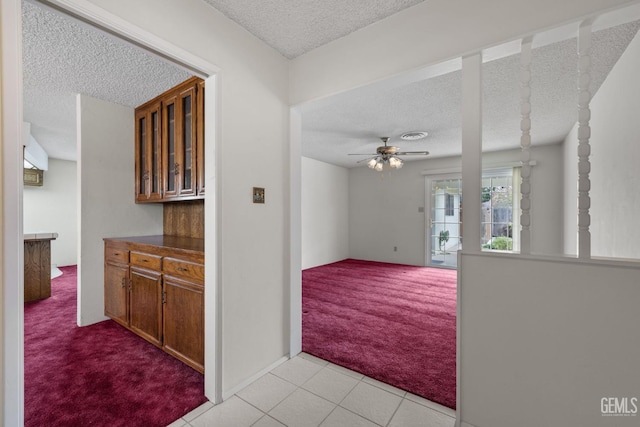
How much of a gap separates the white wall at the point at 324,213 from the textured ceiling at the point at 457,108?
94 centimetres

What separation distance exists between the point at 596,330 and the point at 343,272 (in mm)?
4317

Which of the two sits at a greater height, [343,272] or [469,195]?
[469,195]

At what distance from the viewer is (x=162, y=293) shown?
2.16m

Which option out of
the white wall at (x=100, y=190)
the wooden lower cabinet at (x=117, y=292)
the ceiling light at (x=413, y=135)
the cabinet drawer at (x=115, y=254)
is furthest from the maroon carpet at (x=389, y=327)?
the ceiling light at (x=413, y=135)

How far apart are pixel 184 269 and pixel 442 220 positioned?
17.5 feet

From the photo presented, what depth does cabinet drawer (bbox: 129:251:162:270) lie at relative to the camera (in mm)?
2199

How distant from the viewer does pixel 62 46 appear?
1976mm

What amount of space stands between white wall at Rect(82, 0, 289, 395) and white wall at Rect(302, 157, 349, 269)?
3.42 m

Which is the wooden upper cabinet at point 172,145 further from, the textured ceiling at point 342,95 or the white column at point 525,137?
the white column at point 525,137

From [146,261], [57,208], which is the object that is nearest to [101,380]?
[146,261]

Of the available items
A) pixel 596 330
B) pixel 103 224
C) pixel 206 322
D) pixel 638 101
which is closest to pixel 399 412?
pixel 596 330

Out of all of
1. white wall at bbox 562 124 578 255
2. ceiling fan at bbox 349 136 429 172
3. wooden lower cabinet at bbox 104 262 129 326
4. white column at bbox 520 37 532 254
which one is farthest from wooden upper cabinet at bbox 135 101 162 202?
white wall at bbox 562 124 578 255

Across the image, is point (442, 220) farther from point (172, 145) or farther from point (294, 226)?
point (172, 145)

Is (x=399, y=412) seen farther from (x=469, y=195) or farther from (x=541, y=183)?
(x=541, y=183)
